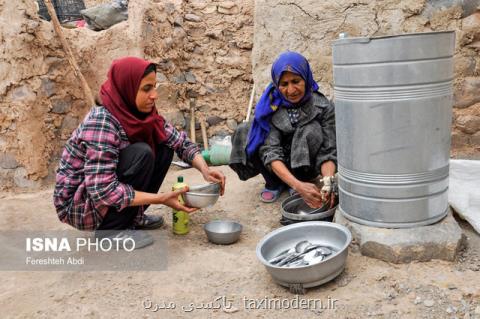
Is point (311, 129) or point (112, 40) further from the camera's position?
point (112, 40)

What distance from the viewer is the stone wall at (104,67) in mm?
3949

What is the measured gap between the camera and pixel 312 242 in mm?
2527

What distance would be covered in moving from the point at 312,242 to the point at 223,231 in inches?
25.4

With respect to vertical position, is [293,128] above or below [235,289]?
above

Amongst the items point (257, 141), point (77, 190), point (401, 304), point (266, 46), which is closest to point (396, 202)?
point (401, 304)

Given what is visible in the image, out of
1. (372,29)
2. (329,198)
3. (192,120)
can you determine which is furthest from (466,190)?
(192,120)

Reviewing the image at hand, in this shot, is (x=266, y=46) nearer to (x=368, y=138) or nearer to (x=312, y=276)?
(x=368, y=138)

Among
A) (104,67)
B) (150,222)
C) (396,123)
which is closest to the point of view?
(396,123)

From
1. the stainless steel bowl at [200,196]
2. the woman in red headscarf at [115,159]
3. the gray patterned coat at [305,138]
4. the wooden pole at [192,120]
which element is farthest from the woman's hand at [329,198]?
the wooden pole at [192,120]

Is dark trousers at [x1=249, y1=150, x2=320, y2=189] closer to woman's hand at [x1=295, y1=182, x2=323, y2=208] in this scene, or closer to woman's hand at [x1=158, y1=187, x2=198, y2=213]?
woman's hand at [x1=295, y1=182, x2=323, y2=208]

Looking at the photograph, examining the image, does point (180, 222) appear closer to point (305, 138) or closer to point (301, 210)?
point (301, 210)

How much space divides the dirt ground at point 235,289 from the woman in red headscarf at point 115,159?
0.35 meters

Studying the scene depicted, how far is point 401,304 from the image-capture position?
6.71ft

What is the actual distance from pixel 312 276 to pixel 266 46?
8.18 feet
